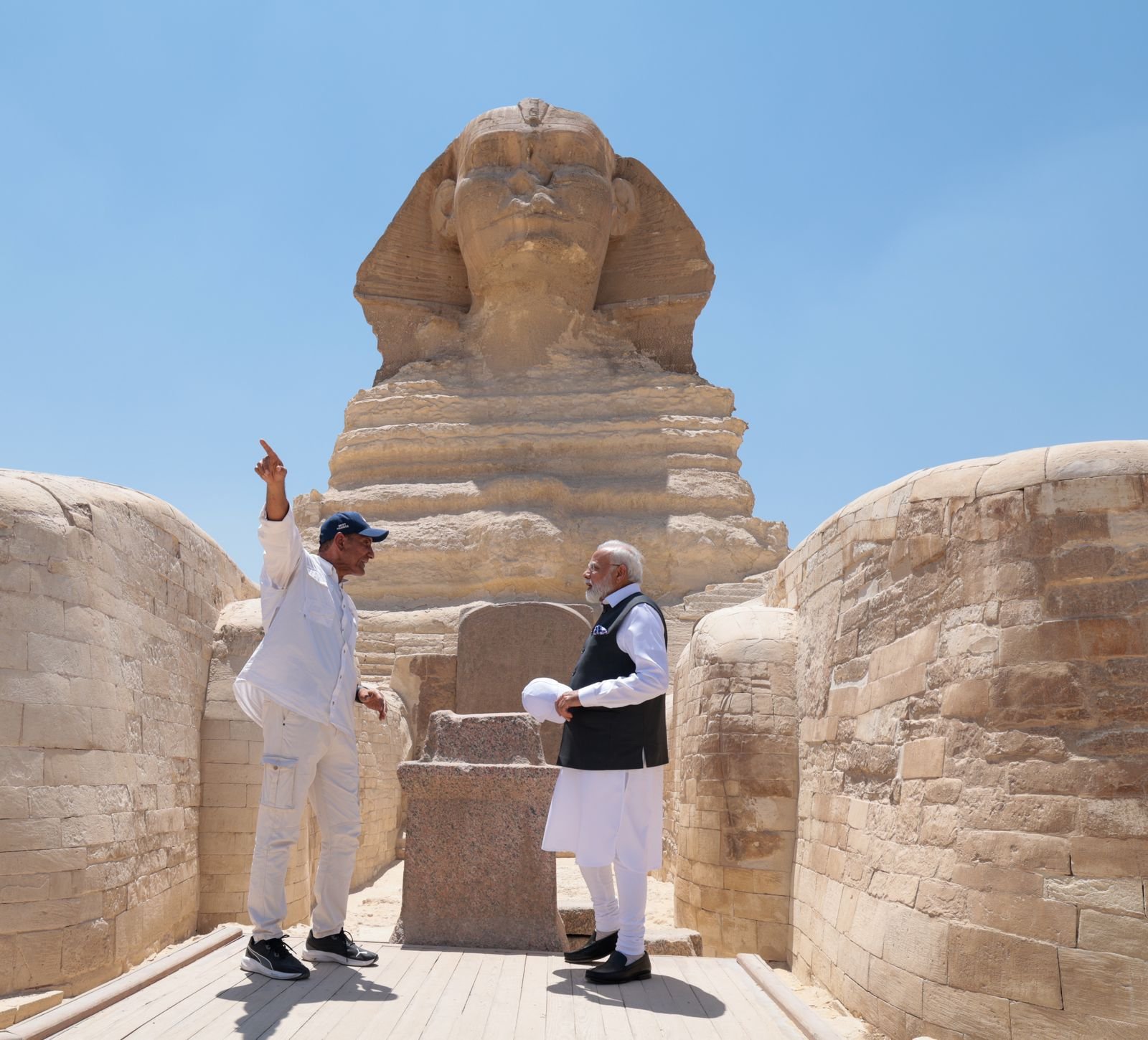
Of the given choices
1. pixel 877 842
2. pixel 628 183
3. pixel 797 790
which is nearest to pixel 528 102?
pixel 628 183

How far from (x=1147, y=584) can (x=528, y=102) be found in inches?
601

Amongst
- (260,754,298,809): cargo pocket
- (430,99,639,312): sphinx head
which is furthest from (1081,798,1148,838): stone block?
(430,99,639,312): sphinx head

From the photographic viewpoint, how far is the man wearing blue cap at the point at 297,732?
3.96m

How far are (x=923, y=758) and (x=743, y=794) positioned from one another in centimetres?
185

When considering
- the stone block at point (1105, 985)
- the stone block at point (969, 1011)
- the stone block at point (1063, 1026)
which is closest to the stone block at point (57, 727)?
the stone block at point (969, 1011)

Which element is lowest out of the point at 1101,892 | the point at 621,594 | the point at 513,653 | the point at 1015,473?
the point at 1101,892

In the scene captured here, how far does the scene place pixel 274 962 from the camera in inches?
156

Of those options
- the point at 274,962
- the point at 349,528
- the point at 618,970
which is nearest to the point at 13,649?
the point at 349,528

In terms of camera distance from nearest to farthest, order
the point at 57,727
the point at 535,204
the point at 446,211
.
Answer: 1. the point at 57,727
2. the point at 535,204
3. the point at 446,211

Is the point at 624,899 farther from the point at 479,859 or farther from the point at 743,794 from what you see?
the point at 743,794

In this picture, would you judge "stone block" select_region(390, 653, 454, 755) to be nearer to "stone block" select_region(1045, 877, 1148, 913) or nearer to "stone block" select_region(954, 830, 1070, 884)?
"stone block" select_region(954, 830, 1070, 884)

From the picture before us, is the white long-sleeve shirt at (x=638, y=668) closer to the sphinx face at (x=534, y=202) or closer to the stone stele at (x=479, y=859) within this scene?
the stone stele at (x=479, y=859)

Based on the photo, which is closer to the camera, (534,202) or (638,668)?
(638,668)

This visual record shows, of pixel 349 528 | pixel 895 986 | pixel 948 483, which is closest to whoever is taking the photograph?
pixel 895 986
